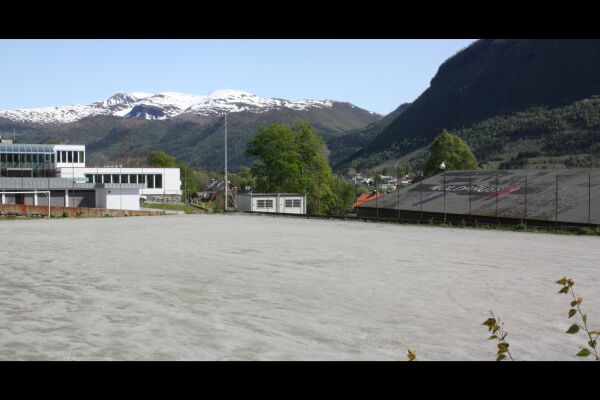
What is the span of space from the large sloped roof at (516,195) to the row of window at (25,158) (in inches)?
1764

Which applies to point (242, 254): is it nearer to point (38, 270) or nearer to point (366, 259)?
point (366, 259)

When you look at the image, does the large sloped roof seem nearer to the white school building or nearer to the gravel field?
the gravel field

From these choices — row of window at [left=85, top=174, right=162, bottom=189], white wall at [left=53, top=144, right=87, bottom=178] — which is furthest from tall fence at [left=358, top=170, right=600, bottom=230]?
row of window at [left=85, top=174, right=162, bottom=189]

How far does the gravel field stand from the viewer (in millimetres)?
6980

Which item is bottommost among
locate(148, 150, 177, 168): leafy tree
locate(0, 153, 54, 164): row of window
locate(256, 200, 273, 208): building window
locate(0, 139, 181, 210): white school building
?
locate(256, 200, 273, 208): building window

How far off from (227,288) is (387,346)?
4802 millimetres

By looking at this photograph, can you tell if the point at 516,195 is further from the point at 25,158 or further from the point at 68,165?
the point at 68,165

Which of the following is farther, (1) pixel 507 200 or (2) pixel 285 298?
(1) pixel 507 200

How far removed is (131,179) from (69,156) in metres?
7.88

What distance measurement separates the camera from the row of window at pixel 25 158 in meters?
69.5

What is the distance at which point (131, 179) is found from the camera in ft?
252

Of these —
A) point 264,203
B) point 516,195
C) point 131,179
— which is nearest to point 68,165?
point 131,179
